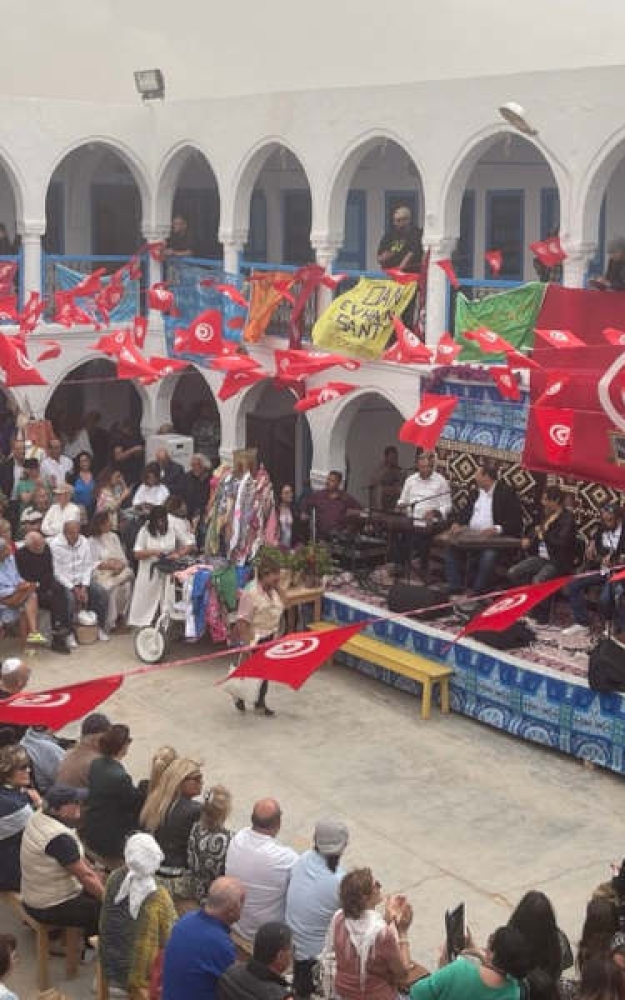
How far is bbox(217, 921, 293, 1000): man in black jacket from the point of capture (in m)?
6.32

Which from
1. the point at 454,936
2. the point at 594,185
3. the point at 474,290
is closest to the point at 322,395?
the point at 474,290

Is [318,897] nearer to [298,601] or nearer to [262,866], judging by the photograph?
[262,866]

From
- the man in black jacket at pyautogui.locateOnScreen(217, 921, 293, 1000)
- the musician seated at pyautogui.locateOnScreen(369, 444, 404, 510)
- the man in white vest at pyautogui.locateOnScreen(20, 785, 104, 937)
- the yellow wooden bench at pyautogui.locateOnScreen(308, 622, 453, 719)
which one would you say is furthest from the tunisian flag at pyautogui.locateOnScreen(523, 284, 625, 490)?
the man in black jacket at pyautogui.locateOnScreen(217, 921, 293, 1000)

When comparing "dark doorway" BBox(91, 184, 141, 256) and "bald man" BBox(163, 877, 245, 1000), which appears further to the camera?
"dark doorway" BBox(91, 184, 141, 256)

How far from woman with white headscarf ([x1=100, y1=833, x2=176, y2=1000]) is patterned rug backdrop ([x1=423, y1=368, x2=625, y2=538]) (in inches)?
302

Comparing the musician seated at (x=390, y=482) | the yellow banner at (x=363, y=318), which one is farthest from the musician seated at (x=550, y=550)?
the musician seated at (x=390, y=482)

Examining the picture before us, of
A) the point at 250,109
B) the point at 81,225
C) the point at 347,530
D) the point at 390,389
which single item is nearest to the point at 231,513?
the point at 347,530

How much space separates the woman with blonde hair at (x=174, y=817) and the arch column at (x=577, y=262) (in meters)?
8.12

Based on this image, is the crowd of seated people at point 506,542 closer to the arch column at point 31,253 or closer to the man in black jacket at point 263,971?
the arch column at point 31,253

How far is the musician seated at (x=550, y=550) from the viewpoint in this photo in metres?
13.9

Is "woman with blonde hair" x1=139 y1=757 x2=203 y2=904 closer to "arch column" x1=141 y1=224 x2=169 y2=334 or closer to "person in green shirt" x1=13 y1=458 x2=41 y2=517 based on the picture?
"person in green shirt" x1=13 y1=458 x2=41 y2=517

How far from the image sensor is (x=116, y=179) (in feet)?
74.4

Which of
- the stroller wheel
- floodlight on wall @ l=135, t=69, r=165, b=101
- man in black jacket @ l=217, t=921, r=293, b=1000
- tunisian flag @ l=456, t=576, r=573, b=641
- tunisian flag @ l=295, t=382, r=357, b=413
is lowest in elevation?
the stroller wheel

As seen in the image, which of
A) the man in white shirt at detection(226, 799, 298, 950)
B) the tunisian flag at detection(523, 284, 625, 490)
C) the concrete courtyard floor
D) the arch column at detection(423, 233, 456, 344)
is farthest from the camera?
the arch column at detection(423, 233, 456, 344)
